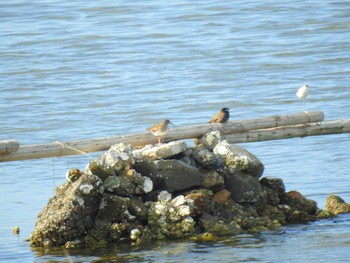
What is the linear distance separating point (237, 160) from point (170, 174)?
3.13 feet

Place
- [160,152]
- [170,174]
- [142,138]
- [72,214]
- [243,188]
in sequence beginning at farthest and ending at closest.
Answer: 1. [142,138]
2. [243,188]
3. [160,152]
4. [170,174]
5. [72,214]

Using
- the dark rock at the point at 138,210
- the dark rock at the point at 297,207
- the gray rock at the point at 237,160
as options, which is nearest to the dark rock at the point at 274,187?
the dark rock at the point at 297,207

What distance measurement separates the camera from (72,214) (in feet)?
39.1

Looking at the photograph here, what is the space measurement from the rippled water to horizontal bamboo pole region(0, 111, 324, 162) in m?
1.15

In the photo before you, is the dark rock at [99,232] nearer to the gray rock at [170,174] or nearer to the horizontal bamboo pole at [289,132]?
the gray rock at [170,174]

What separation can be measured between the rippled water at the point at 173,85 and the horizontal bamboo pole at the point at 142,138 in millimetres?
1146

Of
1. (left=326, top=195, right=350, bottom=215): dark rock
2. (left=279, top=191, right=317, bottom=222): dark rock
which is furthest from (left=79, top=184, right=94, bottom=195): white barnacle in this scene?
(left=326, top=195, right=350, bottom=215): dark rock

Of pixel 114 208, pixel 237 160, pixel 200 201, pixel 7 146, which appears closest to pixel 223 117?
pixel 237 160

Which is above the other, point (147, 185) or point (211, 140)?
point (211, 140)

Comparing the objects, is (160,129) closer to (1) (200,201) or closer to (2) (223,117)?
(1) (200,201)

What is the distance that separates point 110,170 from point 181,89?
600 inches

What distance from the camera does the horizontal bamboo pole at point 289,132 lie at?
1346 centimetres

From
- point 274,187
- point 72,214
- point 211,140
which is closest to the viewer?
point 72,214

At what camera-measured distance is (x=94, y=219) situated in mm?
12180
